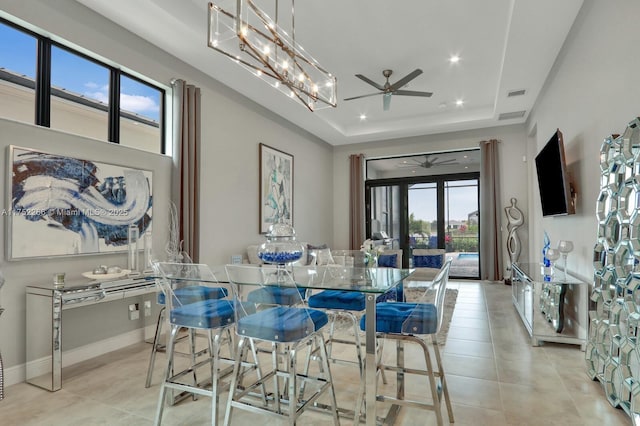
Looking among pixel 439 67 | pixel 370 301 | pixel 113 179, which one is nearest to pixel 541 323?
pixel 370 301

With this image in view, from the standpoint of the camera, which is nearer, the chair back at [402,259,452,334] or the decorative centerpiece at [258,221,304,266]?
the chair back at [402,259,452,334]

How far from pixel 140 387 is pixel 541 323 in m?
3.53

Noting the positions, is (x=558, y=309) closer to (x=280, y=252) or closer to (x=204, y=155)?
(x=280, y=252)

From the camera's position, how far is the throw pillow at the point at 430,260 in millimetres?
6902

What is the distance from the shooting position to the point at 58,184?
302 centimetres

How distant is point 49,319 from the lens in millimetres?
2896

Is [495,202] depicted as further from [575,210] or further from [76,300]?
[76,300]

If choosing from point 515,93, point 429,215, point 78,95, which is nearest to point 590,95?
point 515,93

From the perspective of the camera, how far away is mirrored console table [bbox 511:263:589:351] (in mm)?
3234

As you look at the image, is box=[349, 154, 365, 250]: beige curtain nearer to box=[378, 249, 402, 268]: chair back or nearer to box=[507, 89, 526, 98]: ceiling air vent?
box=[378, 249, 402, 268]: chair back

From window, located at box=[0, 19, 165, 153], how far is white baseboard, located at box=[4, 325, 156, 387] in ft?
6.31

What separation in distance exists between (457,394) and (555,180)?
2.67 metres

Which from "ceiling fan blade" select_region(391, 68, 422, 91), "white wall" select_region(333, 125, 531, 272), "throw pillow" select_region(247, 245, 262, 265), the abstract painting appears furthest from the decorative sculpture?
"throw pillow" select_region(247, 245, 262, 265)

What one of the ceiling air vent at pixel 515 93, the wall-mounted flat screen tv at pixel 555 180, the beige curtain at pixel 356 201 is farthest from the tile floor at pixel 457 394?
the beige curtain at pixel 356 201
